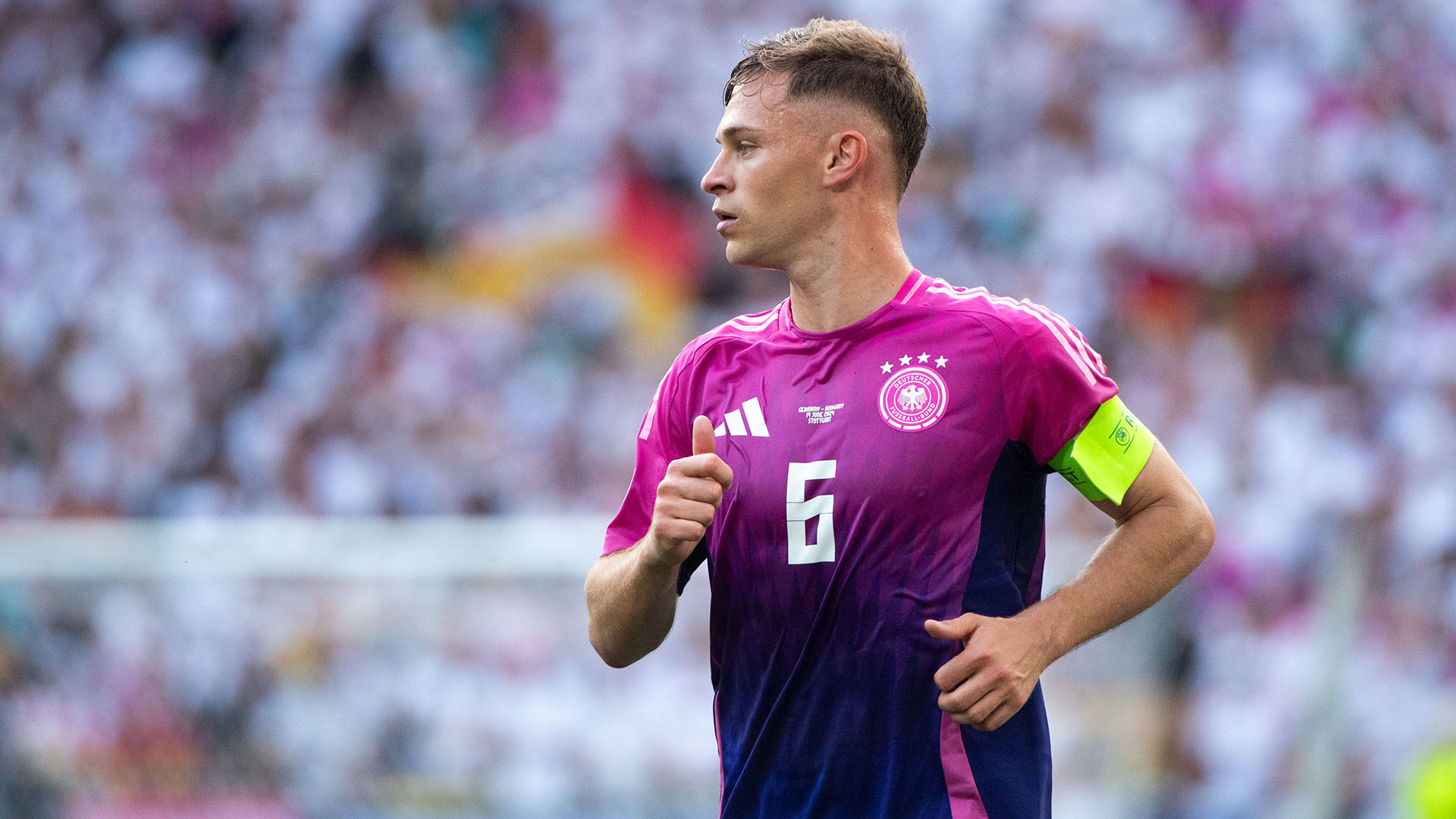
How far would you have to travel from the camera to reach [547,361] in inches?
412

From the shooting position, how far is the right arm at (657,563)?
2.80 m

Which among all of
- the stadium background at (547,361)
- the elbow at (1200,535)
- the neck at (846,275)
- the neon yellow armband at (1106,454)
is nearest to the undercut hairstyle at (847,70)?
the neck at (846,275)

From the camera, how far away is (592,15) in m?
11.8

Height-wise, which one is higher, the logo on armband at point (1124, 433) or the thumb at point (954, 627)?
the logo on armband at point (1124, 433)

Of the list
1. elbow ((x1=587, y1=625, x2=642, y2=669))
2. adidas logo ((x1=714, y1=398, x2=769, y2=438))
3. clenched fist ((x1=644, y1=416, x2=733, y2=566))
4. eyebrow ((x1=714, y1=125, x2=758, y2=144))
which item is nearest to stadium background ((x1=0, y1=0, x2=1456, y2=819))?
elbow ((x1=587, y1=625, x2=642, y2=669))

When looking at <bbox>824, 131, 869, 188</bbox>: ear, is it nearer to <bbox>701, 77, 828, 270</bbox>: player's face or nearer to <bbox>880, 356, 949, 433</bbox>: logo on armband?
<bbox>701, 77, 828, 270</bbox>: player's face

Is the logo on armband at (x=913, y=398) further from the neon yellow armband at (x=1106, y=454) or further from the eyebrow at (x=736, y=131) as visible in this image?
Result: the eyebrow at (x=736, y=131)

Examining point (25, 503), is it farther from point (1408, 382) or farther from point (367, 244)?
point (1408, 382)

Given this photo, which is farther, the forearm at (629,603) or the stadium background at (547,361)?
the stadium background at (547,361)

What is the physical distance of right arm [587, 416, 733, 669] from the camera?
9.18 feet

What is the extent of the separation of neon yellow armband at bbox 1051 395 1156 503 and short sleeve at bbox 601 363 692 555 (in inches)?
32.3

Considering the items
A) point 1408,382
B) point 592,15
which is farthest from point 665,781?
point 592,15

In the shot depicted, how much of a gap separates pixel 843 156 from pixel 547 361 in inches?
291

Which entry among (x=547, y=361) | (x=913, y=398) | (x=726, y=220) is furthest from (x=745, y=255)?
(x=547, y=361)
